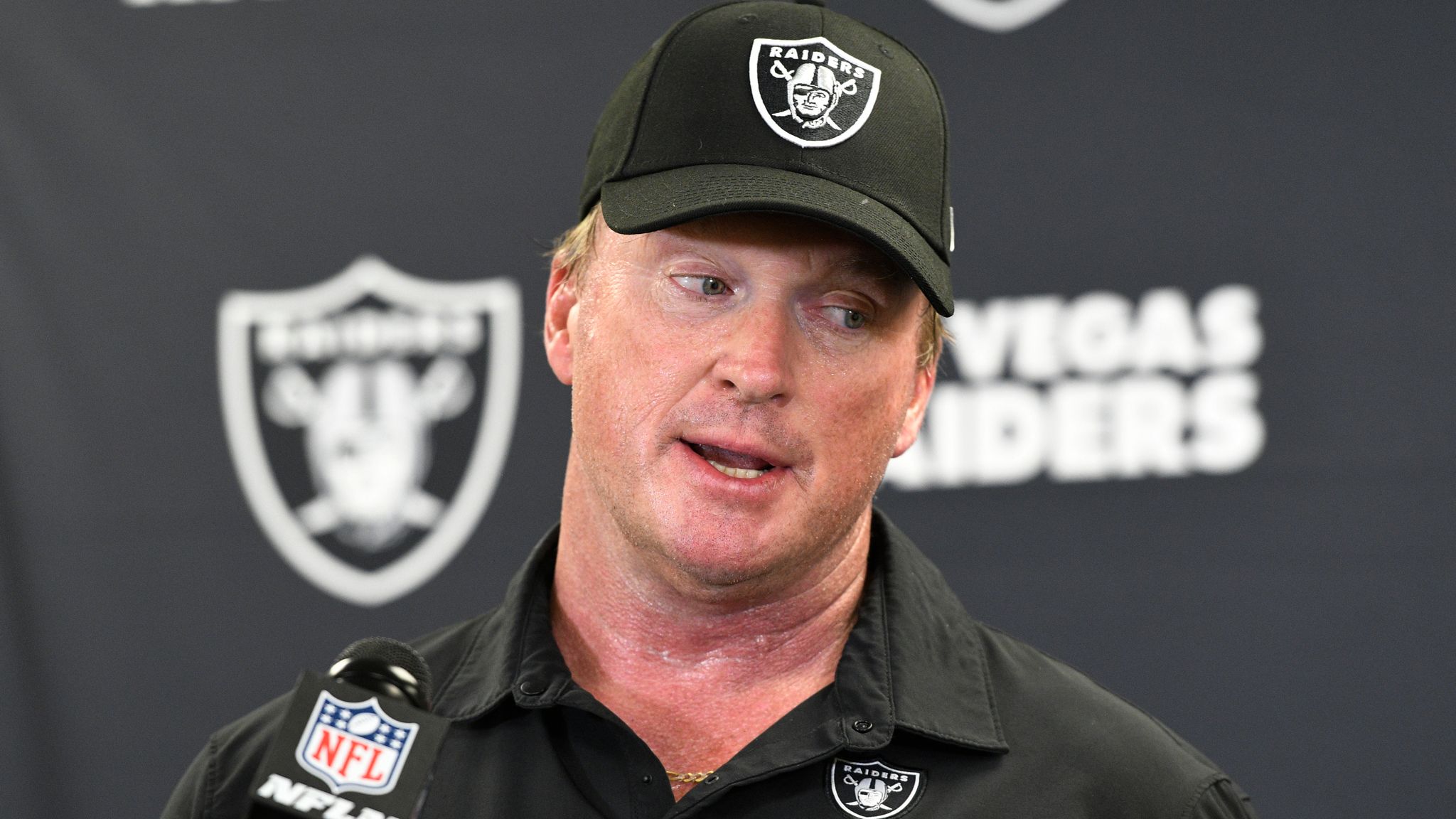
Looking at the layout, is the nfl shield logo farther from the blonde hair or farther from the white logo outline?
the white logo outline

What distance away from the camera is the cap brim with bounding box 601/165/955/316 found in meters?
1.03

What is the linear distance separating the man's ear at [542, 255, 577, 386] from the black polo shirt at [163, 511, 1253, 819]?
0.18m

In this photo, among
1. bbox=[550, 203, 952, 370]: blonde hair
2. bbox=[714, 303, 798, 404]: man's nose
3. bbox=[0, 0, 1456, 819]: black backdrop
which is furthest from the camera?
bbox=[0, 0, 1456, 819]: black backdrop

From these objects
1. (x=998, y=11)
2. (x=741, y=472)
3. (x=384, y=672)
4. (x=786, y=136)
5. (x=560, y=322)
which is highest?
(x=998, y=11)

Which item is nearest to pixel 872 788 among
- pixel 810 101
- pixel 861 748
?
pixel 861 748

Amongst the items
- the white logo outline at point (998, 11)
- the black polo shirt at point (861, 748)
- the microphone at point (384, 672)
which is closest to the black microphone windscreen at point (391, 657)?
the microphone at point (384, 672)

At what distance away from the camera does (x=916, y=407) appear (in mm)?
1247

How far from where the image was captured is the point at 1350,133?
1.92 m

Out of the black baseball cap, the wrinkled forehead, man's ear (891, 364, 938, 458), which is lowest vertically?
man's ear (891, 364, 938, 458)

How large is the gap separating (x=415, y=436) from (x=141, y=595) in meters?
0.47

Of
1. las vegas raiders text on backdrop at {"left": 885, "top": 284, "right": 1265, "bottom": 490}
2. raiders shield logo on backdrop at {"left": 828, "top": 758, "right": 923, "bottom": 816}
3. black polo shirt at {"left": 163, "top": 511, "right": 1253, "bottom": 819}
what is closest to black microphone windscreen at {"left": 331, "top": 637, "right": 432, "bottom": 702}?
black polo shirt at {"left": 163, "top": 511, "right": 1253, "bottom": 819}

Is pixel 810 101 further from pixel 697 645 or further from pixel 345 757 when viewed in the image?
pixel 345 757

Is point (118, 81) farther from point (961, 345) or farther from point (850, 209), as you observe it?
point (850, 209)

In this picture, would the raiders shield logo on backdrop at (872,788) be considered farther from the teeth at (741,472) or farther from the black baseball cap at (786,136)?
the black baseball cap at (786,136)
